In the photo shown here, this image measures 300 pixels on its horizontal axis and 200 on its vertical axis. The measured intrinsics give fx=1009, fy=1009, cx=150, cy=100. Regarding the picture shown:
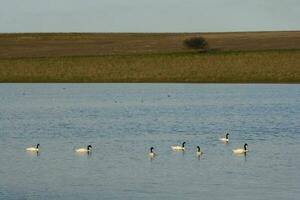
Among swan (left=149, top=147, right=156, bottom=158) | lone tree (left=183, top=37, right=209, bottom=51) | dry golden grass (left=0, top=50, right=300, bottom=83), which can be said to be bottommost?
swan (left=149, top=147, right=156, bottom=158)

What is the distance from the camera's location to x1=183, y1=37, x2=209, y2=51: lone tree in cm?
9350

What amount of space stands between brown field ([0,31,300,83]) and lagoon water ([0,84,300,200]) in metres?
10.9

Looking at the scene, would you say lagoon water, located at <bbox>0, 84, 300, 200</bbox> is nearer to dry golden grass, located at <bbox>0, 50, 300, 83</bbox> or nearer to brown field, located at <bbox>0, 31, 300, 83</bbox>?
brown field, located at <bbox>0, 31, 300, 83</bbox>

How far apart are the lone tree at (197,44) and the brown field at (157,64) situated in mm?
651

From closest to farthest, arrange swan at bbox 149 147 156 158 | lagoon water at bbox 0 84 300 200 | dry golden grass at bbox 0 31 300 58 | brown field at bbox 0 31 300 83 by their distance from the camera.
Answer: lagoon water at bbox 0 84 300 200 < swan at bbox 149 147 156 158 < brown field at bbox 0 31 300 83 < dry golden grass at bbox 0 31 300 58

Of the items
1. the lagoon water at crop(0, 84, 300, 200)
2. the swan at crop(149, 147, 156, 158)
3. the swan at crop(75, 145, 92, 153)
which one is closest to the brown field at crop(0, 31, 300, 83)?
the lagoon water at crop(0, 84, 300, 200)

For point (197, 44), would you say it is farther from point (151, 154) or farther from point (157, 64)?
point (151, 154)

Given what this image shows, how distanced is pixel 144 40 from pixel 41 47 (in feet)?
38.6

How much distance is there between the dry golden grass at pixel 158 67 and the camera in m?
77.6

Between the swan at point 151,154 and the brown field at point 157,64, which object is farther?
the brown field at point 157,64

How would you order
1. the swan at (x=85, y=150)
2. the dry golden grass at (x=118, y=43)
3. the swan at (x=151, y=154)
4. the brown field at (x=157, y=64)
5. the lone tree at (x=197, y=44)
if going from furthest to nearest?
1. the lone tree at (x=197, y=44)
2. the dry golden grass at (x=118, y=43)
3. the brown field at (x=157, y=64)
4. the swan at (x=85, y=150)
5. the swan at (x=151, y=154)

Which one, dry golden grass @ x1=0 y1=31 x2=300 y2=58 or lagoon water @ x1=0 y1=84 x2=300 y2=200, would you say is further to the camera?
dry golden grass @ x1=0 y1=31 x2=300 y2=58

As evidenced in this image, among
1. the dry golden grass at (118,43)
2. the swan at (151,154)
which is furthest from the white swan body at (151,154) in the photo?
the dry golden grass at (118,43)

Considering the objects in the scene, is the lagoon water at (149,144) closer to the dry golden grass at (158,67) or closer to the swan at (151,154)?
the swan at (151,154)
